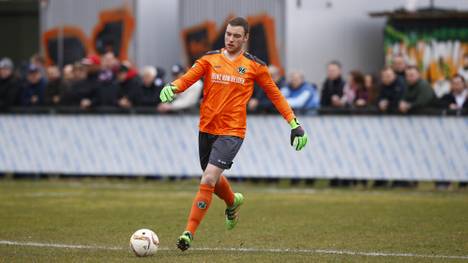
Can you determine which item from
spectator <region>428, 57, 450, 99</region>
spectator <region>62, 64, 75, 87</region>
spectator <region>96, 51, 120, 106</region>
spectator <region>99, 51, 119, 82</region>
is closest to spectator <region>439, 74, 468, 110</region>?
spectator <region>428, 57, 450, 99</region>

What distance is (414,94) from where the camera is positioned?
749 inches

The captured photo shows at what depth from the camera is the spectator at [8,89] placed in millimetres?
21859

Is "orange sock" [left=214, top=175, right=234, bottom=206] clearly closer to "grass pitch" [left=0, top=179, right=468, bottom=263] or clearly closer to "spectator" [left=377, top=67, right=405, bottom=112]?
"grass pitch" [left=0, top=179, right=468, bottom=263]

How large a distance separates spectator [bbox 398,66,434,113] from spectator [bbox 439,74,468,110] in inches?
9.8

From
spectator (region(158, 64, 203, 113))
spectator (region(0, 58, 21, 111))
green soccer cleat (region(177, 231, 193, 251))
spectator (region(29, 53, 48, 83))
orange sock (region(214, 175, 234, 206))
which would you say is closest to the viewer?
green soccer cleat (region(177, 231, 193, 251))

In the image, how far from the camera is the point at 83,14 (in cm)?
2548

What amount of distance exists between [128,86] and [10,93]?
248 cm

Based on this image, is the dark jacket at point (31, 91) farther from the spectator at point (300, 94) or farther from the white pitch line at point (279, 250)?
the white pitch line at point (279, 250)

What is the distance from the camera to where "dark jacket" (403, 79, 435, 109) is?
18.8m

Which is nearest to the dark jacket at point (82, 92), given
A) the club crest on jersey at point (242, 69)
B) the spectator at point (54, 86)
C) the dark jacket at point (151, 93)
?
the spectator at point (54, 86)

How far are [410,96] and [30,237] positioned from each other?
29.7 ft

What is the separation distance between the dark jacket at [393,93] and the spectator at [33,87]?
22.8 ft

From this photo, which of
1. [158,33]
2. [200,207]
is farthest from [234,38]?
[158,33]

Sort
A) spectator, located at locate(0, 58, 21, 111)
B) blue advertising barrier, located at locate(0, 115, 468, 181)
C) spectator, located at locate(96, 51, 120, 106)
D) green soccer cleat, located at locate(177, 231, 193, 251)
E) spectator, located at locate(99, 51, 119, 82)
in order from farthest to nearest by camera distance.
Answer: spectator, located at locate(0, 58, 21, 111), spectator, located at locate(99, 51, 119, 82), spectator, located at locate(96, 51, 120, 106), blue advertising barrier, located at locate(0, 115, 468, 181), green soccer cleat, located at locate(177, 231, 193, 251)
